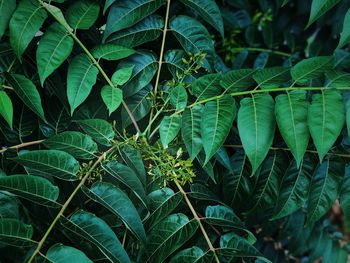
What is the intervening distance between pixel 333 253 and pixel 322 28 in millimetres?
1023

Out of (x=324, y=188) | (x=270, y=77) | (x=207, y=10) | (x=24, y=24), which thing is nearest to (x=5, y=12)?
(x=24, y=24)

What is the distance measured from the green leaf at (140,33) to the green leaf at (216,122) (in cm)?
34

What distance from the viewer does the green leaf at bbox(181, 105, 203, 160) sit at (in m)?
1.21

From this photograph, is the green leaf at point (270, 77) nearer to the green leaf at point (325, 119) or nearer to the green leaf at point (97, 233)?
the green leaf at point (325, 119)

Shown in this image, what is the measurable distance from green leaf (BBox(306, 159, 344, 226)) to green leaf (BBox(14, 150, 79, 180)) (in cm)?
64

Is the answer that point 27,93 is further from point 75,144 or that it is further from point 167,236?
point 167,236

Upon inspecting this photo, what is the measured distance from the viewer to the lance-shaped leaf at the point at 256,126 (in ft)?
3.84

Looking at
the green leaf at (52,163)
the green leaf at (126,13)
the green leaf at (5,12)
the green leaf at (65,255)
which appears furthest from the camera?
the green leaf at (126,13)

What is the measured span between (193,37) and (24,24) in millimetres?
484

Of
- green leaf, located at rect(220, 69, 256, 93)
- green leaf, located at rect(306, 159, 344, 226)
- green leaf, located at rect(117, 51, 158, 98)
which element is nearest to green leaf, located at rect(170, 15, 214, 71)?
green leaf, located at rect(117, 51, 158, 98)

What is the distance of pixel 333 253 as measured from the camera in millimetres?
2086

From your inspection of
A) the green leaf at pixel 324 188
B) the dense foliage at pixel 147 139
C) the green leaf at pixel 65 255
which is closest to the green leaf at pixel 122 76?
→ the dense foliage at pixel 147 139

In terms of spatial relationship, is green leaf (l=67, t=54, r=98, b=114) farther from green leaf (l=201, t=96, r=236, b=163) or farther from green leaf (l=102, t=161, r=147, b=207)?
green leaf (l=201, t=96, r=236, b=163)

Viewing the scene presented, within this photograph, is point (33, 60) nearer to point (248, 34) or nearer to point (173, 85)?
point (173, 85)
